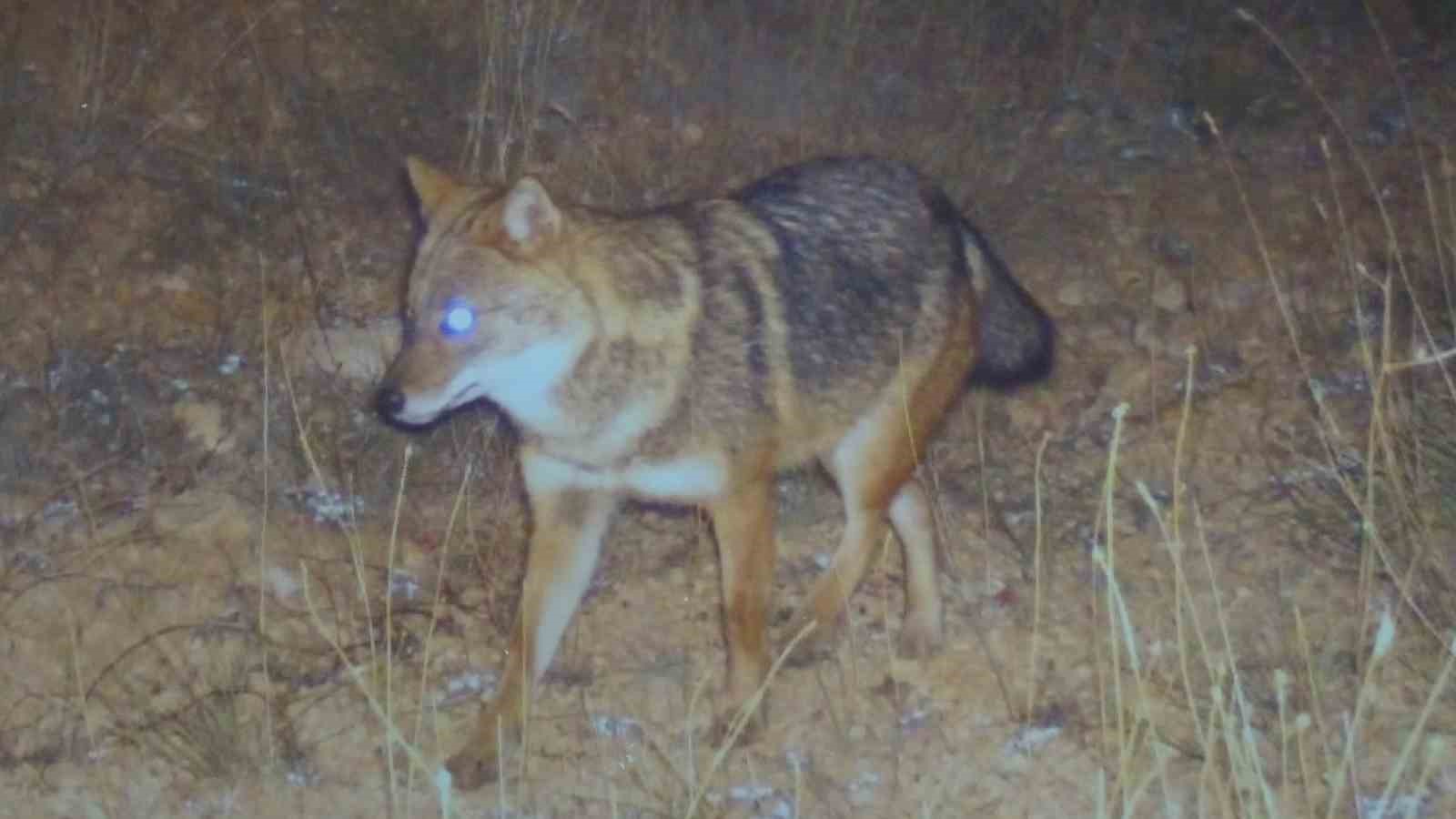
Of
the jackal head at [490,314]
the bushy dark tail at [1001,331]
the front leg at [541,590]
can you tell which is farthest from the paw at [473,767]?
the bushy dark tail at [1001,331]

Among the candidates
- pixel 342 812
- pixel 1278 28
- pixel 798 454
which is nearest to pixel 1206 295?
pixel 1278 28

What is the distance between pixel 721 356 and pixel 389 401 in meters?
0.80

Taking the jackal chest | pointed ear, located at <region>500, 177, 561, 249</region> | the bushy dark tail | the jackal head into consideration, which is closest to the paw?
the jackal chest

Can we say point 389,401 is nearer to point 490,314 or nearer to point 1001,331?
point 490,314

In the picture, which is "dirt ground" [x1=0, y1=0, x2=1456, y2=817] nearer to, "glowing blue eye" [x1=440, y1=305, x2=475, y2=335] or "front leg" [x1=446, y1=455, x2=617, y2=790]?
"front leg" [x1=446, y1=455, x2=617, y2=790]

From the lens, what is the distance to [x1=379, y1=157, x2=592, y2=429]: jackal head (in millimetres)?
4977

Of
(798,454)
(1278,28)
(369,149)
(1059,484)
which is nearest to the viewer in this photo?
(798,454)

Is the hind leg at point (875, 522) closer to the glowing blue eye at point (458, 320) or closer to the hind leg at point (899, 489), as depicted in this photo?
the hind leg at point (899, 489)

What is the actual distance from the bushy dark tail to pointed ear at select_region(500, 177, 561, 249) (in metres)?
1.39

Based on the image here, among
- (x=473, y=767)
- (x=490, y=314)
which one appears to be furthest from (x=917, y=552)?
(x=490, y=314)

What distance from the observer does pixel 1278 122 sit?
8305 mm

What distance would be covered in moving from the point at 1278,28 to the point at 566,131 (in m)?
2.74

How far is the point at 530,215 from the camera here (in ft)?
16.5

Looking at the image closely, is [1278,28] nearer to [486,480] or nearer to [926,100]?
[926,100]
